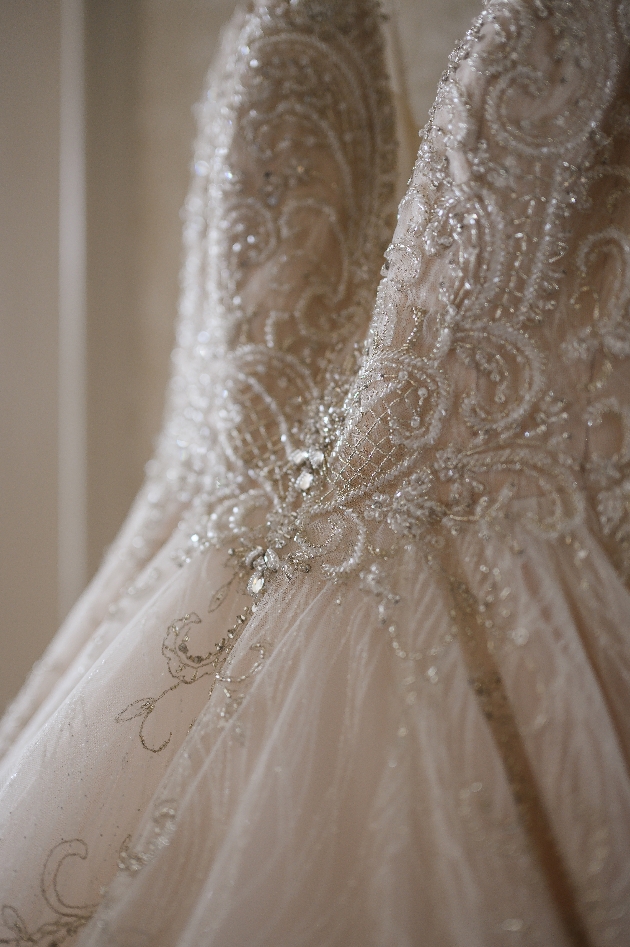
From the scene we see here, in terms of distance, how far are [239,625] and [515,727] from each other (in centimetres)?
19

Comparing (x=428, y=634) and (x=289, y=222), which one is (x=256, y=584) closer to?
(x=428, y=634)

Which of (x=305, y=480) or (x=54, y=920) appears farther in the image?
(x=305, y=480)

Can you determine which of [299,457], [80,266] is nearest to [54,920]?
[299,457]

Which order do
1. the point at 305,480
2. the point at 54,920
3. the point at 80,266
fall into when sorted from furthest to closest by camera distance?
the point at 80,266 → the point at 305,480 → the point at 54,920

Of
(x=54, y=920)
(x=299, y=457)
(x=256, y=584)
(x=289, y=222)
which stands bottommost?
(x=54, y=920)

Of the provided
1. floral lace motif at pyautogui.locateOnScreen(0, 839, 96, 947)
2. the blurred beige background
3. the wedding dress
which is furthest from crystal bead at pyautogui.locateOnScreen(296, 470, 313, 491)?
the blurred beige background

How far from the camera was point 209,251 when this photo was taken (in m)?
0.58

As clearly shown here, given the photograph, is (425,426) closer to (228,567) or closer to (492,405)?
(492,405)

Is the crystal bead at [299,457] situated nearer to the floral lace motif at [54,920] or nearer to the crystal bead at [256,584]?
the crystal bead at [256,584]

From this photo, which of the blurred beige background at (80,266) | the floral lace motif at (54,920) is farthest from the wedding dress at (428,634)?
the blurred beige background at (80,266)

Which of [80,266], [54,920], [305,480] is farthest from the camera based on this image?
[80,266]

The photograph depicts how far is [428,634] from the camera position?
0.36 meters

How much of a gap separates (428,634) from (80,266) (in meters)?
0.86

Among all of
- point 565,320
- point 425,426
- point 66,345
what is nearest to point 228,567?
point 425,426
